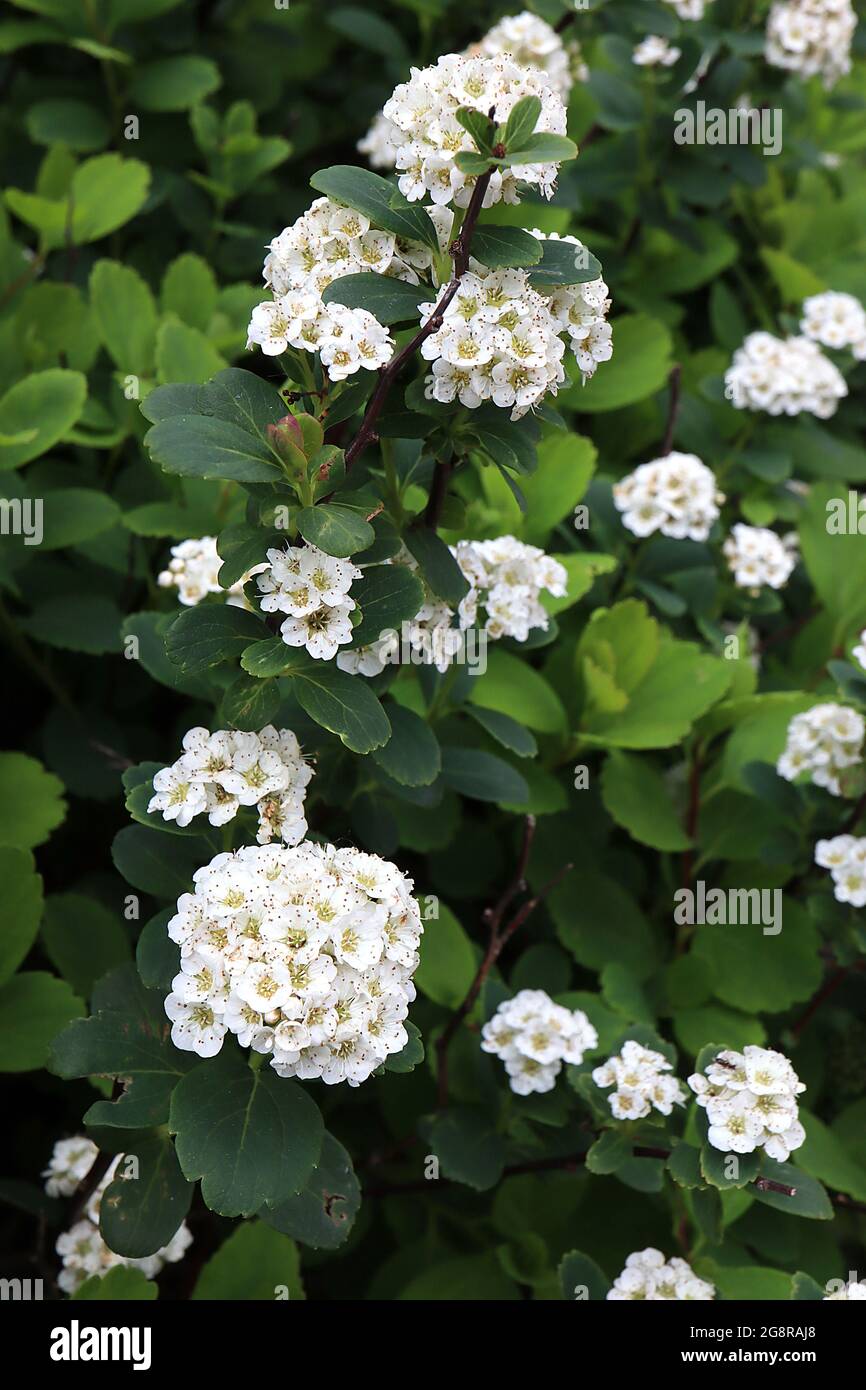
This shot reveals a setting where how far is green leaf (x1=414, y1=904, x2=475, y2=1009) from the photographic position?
1.80 metres

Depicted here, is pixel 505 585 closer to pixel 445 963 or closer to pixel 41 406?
pixel 445 963

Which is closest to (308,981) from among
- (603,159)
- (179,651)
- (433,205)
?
(179,651)

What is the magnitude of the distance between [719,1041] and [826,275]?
5.99 ft

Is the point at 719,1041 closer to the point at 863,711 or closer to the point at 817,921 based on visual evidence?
the point at 817,921

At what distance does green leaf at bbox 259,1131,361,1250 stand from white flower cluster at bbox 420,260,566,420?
790mm

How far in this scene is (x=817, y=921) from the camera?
1895mm

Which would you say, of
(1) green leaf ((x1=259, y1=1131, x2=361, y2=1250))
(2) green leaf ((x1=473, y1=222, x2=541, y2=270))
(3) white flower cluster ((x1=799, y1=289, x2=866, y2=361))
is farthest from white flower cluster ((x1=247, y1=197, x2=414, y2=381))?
(3) white flower cluster ((x1=799, y1=289, x2=866, y2=361))

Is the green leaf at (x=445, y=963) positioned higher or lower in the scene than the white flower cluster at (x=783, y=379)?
lower

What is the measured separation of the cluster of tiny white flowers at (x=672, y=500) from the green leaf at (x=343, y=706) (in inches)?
38.8

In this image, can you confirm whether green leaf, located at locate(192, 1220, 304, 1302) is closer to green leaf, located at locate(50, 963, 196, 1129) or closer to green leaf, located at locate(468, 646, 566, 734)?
green leaf, located at locate(50, 963, 196, 1129)

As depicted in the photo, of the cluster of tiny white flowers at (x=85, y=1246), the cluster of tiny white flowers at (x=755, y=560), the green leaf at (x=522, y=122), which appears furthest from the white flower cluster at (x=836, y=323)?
the cluster of tiny white flowers at (x=85, y=1246)

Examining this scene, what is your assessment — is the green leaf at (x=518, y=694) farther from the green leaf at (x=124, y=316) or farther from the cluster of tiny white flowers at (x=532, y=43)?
the cluster of tiny white flowers at (x=532, y=43)

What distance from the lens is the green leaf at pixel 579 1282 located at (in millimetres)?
1489

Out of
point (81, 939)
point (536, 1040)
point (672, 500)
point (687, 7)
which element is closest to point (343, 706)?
point (536, 1040)
